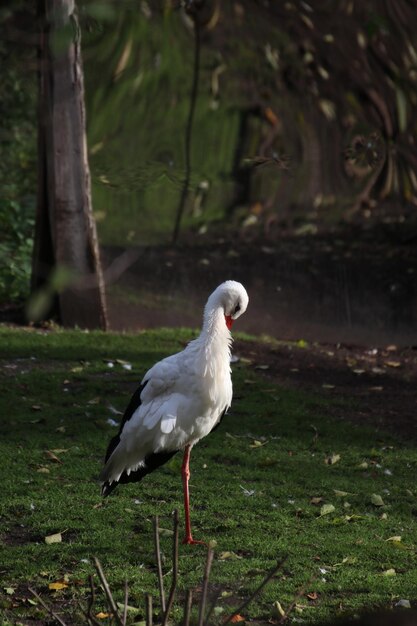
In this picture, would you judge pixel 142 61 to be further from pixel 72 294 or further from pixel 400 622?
pixel 400 622

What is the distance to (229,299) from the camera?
5535 mm

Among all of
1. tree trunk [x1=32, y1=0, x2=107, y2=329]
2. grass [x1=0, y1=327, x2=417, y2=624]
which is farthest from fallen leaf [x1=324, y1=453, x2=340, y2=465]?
tree trunk [x1=32, y1=0, x2=107, y2=329]

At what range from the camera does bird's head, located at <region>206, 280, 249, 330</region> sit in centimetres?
551

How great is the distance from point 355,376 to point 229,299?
13.5ft

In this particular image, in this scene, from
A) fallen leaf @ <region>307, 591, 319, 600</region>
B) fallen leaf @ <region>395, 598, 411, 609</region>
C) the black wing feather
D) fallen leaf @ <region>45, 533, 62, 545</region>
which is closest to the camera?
fallen leaf @ <region>395, 598, 411, 609</region>

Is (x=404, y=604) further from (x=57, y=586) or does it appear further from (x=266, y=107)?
(x=266, y=107)

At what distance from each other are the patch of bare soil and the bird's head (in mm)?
2772

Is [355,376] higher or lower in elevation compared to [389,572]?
higher

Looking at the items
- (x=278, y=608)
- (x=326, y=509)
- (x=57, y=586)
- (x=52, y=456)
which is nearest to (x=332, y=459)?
(x=326, y=509)

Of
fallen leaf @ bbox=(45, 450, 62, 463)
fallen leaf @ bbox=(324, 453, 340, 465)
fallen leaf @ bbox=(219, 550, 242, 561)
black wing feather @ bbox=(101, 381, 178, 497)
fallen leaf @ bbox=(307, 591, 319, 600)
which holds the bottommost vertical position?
fallen leaf @ bbox=(307, 591, 319, 600)

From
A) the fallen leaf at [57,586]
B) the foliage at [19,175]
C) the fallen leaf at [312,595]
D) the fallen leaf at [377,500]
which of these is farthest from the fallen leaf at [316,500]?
the foliage at [19,175]

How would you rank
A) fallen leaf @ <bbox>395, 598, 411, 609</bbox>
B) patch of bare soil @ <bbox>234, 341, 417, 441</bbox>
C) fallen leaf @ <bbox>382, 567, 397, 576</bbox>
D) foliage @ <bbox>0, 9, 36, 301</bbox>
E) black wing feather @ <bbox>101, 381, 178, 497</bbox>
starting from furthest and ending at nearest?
foliage @ <bbox>0, 9, 36, 301</bbox> < patch of bare soil @ <bbox>234, 341, 417, 441</bbox> < black wing feather @ <bbox>101, 381, 178, 497</bbox> < fallen leaf @ <bbox>382, 567, 397, 576</bbox> < fallen leaf @ <bbox>395, 598, 411, 609</bbox>

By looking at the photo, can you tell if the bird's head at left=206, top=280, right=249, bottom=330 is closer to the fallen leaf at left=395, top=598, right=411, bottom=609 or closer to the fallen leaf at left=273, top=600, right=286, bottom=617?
the fallen leaf at left=273, top=600, right=286, bottom=617

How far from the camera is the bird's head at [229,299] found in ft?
18.1
